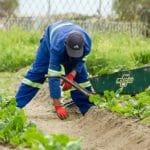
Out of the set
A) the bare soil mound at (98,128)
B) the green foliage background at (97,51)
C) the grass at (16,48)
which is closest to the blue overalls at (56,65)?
the bare soil mound at (98,128)

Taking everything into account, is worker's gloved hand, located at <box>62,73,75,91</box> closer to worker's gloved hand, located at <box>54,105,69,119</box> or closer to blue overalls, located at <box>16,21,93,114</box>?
blue overalls, located at <box>16,21,93,114</box>

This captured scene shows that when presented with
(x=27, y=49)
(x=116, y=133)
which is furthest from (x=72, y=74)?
(x=27, y=49)

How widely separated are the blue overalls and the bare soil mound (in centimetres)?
31

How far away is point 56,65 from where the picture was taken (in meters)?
8.17

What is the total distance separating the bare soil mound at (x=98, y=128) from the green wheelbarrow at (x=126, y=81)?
523 mm

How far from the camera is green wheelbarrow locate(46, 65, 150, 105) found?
9.18m

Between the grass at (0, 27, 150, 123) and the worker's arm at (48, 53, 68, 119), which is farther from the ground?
the worker's arm at (48, 53, 68, 119)

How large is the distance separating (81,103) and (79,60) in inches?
33.7

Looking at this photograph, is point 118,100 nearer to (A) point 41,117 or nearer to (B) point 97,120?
(B) point 97,120

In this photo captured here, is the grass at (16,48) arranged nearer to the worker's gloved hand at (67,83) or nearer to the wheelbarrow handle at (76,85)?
the worker's gloved hand at (67,83)

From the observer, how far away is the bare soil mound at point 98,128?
6211 millimetres

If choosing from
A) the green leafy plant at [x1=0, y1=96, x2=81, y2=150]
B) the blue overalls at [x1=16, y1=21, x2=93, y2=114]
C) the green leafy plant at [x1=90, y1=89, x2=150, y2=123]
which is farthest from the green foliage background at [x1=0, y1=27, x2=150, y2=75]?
the green leafy plant at [x1=0, y1=96, x2=81, y2=150]

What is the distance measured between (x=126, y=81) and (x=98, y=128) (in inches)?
72.5

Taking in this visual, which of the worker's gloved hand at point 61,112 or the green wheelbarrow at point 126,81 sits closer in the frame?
the worker's gloved hand at point 61,112
